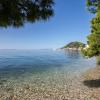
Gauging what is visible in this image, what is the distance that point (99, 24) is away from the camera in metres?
19.0

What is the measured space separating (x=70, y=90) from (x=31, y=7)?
10459 millimetres

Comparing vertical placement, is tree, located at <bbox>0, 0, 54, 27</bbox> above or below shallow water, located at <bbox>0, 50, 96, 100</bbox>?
above

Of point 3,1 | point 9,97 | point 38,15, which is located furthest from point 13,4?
point 9,97

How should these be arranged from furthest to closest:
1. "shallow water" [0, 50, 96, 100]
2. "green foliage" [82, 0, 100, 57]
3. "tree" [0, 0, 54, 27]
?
"green foliage" [82, 0, 100, 57], "shallow water" [0, 50, 96, 100], "tree" [0, 0, 54, 27]

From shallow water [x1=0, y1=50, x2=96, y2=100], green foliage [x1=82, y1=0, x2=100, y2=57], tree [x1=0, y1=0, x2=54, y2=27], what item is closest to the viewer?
tree [x1=0, y1=0, x2=54, y2=27]

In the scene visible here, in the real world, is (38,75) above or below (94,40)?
below

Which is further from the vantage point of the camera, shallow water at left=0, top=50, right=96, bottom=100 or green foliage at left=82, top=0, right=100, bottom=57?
green foliage at left=82, top=0, right=100, bottom=57

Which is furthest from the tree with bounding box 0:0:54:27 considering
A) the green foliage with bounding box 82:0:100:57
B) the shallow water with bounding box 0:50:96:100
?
the green foliage with bounding box 82:0:100:57

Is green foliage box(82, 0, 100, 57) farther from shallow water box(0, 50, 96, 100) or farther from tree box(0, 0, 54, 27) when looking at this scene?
tree box(0, 0, 54, 27)

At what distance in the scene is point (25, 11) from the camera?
16.6 ft

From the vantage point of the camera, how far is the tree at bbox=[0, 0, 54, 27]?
483 centimetres

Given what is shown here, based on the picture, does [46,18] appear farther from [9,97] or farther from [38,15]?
[9,97]

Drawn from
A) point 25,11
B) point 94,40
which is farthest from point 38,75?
point 25,11

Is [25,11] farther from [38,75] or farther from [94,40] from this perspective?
[38,75]
